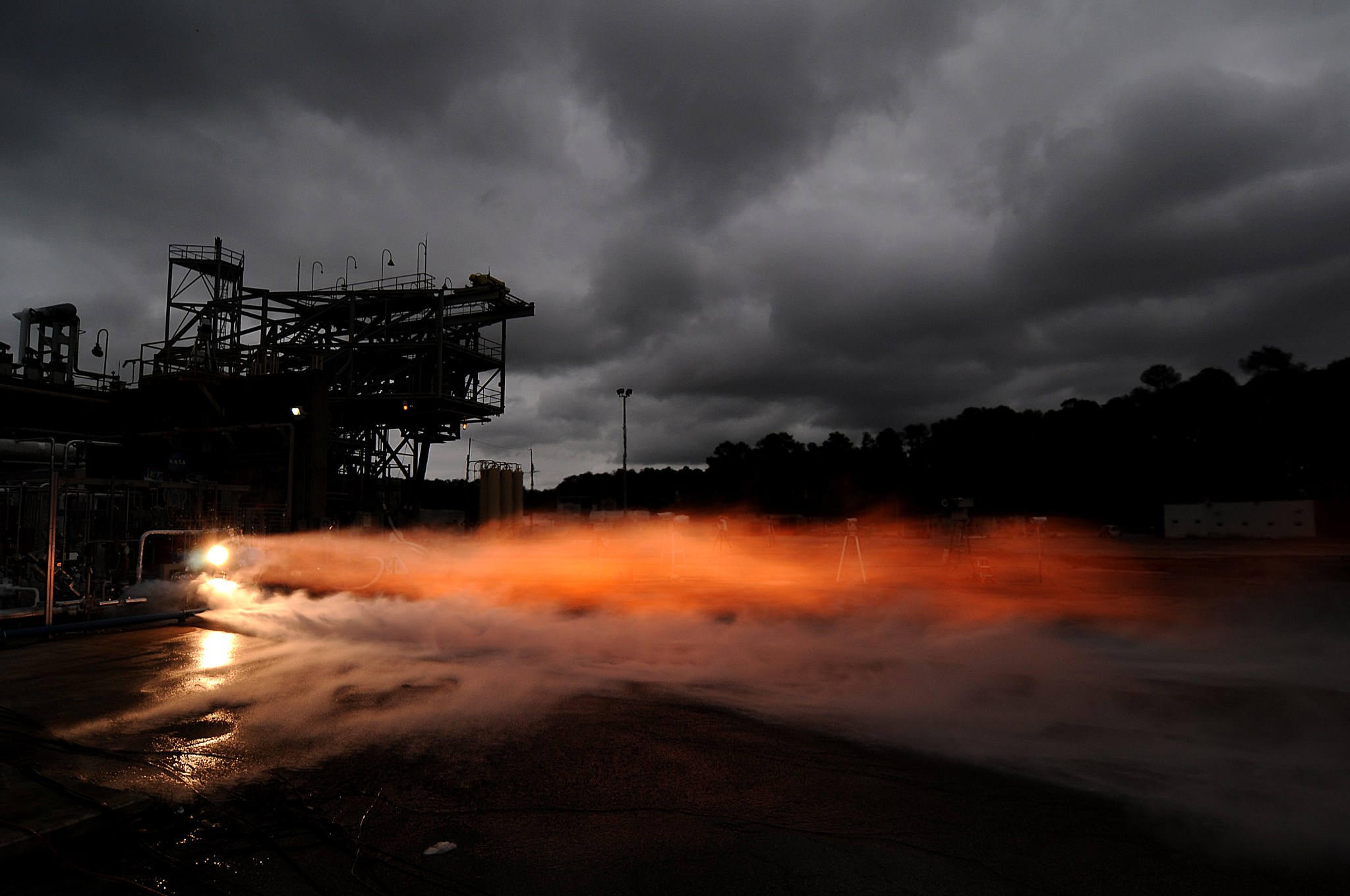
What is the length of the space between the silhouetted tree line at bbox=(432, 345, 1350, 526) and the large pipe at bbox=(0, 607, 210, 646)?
63920 mm

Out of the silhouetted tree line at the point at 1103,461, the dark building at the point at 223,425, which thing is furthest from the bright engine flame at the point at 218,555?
the silhouetted tree line at the point at 1103,461

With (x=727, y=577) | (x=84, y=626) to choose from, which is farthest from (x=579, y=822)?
(x=727, y=577)

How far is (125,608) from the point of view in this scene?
45.0 feet

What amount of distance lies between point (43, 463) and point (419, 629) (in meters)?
23.5

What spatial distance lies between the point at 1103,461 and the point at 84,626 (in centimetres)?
8048

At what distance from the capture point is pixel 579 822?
451 cm

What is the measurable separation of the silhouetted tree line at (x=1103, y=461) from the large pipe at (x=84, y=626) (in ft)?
210

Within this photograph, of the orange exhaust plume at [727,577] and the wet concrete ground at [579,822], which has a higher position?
the wet concrete ground at [579,822]

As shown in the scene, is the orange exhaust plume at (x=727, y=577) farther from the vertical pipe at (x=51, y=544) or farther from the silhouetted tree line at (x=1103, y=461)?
the silhouetted tree line at (x=1103, y=461)

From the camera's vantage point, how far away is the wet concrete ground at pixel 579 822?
3.82 meters

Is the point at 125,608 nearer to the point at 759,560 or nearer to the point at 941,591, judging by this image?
the point at 941,591

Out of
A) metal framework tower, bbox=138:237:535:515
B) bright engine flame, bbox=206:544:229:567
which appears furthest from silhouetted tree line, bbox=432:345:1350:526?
bright engine flame, bbox=206:544:229:567

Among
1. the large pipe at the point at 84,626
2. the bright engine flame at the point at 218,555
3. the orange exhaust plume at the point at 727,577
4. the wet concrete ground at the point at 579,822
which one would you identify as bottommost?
the orange exhaust plume at the point at 727,577

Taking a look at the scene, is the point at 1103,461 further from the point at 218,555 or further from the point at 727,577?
the point at 218,555
